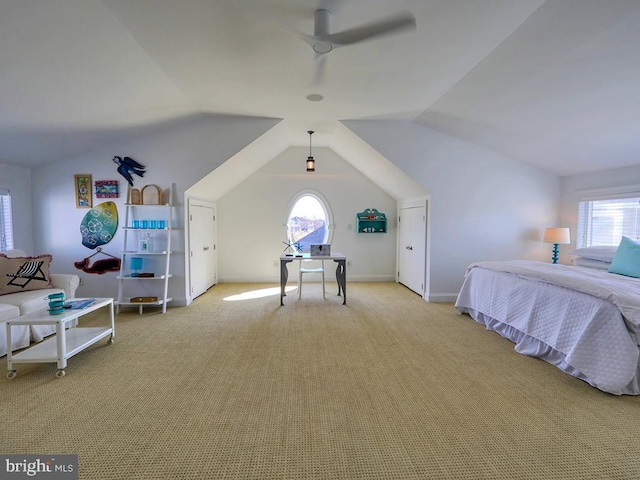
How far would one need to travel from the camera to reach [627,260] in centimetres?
317

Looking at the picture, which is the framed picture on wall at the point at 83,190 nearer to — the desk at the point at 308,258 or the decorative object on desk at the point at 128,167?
the decorative object on desk at the point at 128,167

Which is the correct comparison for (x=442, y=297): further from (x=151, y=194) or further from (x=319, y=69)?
(x=151, y=194)

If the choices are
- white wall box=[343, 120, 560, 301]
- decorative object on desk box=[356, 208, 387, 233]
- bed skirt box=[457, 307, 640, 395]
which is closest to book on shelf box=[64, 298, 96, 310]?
white wall box=[343, 120, 560, 301]

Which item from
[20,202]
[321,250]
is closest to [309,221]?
[321,250]

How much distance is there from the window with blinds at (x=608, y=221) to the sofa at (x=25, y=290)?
23.2ft

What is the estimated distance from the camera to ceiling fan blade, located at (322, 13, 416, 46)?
213cm

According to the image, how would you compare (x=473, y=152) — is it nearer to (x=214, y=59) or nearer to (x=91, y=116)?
(x=214, y=59)

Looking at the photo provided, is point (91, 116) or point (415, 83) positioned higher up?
point (415, 83)

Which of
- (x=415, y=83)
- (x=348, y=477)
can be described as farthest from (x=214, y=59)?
(x=348, y=477)

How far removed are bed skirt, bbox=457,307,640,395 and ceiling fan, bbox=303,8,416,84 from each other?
3005 mm

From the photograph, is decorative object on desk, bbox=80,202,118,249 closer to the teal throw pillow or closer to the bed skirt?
the bed skirt

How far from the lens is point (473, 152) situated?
455 centimetres

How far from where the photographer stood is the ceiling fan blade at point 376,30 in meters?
2.13

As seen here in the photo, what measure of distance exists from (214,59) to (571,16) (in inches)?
110
